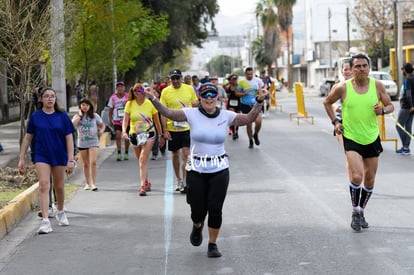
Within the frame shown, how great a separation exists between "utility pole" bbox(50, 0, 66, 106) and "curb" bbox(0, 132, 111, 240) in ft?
13.1

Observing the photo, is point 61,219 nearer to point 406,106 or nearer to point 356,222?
point 356,222

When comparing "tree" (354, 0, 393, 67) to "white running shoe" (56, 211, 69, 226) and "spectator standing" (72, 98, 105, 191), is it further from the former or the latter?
"white running shoe" (56, 211, 69, 226)

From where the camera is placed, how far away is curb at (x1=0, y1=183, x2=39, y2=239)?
929cm

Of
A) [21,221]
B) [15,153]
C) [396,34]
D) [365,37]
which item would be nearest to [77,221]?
[21,221]

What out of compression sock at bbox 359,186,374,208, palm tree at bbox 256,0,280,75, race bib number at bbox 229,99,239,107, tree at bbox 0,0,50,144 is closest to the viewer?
compression sock at bbox 359,186,374,208

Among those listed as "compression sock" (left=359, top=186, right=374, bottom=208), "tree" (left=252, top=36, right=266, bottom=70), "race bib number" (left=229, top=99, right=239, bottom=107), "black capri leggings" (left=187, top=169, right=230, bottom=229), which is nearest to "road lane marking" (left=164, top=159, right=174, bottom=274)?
"black capri leggings" (left=187, top=169, right=230, bottom=229)

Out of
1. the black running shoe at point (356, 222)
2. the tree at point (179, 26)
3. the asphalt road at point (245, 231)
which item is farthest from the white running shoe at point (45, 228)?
the tree at point (179, 26)

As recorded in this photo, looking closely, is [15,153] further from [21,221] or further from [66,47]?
[21,221]

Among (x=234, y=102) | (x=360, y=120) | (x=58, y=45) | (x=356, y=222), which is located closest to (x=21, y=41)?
(x=58, y=45)

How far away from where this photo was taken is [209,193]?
7.58 m

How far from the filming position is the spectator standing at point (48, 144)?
9164 mm

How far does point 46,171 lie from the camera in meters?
9.19

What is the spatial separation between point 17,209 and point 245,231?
306cm

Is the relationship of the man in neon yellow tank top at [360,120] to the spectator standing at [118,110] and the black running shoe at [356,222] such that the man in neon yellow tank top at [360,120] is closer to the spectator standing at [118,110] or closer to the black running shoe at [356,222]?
the black running shoe at [356,222]
